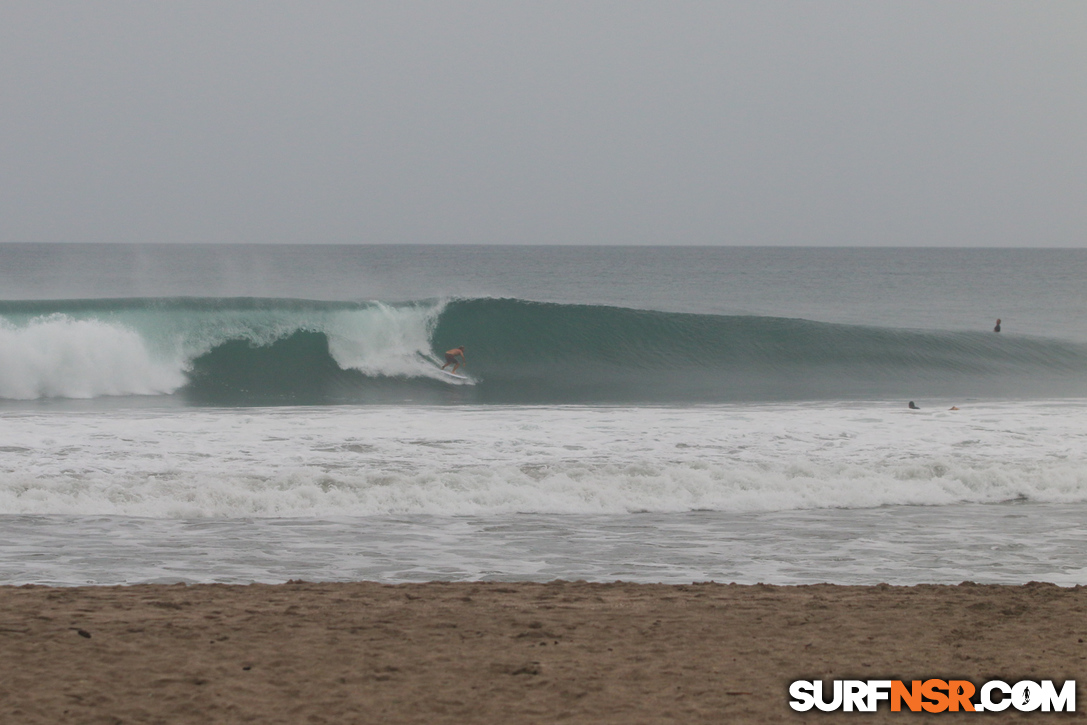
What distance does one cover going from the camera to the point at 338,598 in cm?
520

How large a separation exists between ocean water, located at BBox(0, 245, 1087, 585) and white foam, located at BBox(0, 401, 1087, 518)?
0.04m

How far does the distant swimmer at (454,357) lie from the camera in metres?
19.0

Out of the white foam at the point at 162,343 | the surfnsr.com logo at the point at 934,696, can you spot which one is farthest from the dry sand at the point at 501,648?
the white foam at the point at 162,343

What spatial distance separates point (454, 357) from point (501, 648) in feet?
51.0

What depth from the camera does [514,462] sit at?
973 centimetres

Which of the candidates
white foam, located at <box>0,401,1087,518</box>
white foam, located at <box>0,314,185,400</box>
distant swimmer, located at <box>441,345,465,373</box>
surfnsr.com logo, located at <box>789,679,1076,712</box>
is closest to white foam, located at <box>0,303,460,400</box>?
white foam, located at <box>0,314,185,400</box>

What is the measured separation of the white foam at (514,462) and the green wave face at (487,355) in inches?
149

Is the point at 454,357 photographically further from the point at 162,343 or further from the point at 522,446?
the point at 522,446

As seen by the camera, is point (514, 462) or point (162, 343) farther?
point (162, 343)

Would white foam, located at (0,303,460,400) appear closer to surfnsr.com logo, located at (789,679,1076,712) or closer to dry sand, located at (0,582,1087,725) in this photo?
dry sand, located at (0,582,1087,725)

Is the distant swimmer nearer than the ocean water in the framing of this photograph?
No

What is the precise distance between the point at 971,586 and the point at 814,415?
763 centimetres

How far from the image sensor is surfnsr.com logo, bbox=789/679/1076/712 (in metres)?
3.68

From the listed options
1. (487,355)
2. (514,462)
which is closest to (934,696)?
(514,462)
